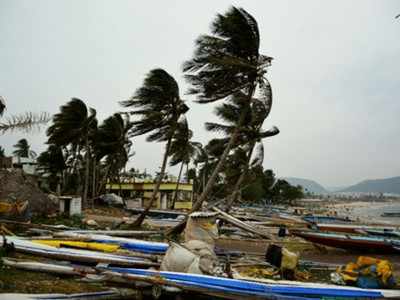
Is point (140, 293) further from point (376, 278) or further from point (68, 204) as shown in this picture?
point (68, 204)

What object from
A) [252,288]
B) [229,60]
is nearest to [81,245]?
[252,288]

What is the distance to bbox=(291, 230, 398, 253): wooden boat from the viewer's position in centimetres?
1579

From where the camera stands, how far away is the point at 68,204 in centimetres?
2030

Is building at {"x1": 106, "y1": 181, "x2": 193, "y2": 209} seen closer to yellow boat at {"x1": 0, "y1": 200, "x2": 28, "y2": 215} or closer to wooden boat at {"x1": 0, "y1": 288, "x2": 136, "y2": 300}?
yellow boat at {"x1": 0, "y1": 200, "x2": 28, "y2": 215}

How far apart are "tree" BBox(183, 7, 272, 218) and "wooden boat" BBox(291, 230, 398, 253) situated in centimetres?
650

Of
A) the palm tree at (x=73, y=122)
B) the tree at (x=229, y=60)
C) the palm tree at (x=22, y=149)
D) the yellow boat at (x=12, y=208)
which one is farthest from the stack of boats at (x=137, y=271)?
the palm tree at (x=22, y=149)

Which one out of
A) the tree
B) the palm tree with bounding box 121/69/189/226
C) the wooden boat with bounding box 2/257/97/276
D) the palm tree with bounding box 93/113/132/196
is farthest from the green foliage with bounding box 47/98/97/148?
the wooden boat with bounding box 2/257/97/276

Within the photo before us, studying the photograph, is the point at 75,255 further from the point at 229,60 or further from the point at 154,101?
the point at 154,101

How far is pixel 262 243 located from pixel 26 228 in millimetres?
9909

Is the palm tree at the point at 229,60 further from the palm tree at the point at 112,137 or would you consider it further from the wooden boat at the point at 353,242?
the palm tree at the point at 112,137

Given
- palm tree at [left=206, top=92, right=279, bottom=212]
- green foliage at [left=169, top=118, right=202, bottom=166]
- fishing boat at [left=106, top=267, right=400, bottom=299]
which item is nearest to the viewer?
fishing boat at [left=106, top=267, right=400, bottom=299]

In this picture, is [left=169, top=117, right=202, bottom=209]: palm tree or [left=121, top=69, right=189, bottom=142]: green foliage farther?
[left=169, top=117, right=202, bottom=209]: palm tree

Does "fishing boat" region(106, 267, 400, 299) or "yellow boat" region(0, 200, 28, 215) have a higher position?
"yellow boat" region(0, 200, 28, 215)

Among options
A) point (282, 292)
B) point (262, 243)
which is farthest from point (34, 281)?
point (262, 243)
